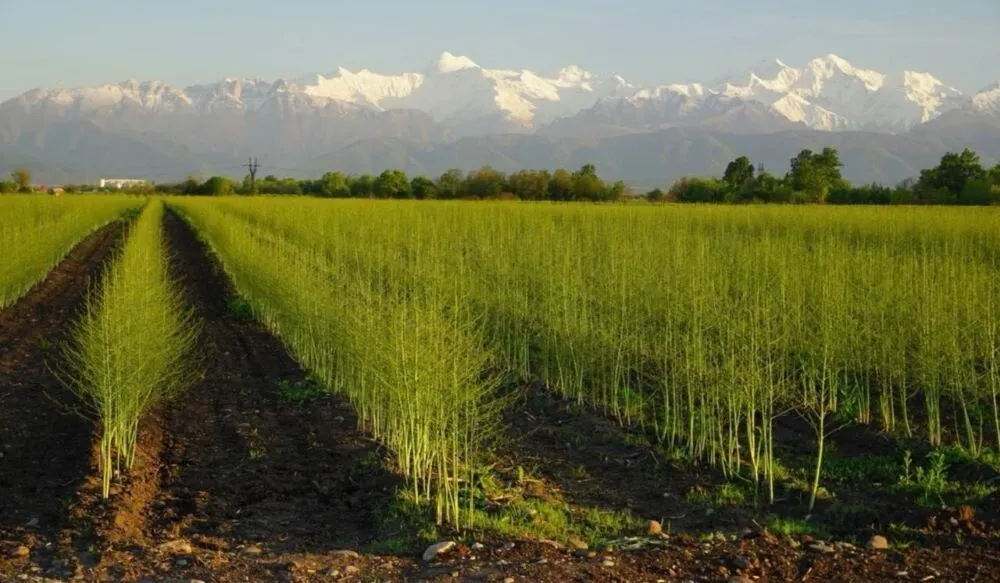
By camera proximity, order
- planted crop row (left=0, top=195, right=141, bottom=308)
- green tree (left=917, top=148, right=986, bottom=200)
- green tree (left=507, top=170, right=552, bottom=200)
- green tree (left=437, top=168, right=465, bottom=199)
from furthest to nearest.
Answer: green tree (left=437, top=168, right=465, bottom=199) → green tree (left=507, top=170, right=552, bottom=200) → green tree (left=917, top=148, right=986, bottom=200) → planted crop row (left=0, top=195, right=141, bottom=308)

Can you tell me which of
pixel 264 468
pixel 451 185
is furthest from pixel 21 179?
pixel 264 468

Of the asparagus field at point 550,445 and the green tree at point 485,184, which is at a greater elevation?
the green tree at point 485,184

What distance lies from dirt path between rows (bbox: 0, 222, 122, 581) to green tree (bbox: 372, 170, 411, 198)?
60547 mm

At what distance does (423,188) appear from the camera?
7375 cm

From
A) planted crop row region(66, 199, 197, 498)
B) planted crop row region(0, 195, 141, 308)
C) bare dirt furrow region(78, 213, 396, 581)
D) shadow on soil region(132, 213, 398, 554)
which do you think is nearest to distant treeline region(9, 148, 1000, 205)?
planted crop row region(0, 195, 141, 308)

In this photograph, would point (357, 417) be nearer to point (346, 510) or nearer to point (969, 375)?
point (346, 510)

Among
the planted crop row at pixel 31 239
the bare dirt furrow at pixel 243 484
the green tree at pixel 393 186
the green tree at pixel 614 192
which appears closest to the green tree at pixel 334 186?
the green tree at pixel 393 186

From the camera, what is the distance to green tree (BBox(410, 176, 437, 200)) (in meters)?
72.6

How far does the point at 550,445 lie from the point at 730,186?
172ft

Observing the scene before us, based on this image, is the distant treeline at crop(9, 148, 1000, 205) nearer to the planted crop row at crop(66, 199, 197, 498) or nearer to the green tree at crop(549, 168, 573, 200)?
the green tree at crop(549, 168, 573, 200)

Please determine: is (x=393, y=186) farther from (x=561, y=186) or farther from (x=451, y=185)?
(x=561, y=186)

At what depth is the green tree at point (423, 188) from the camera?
2857 inches

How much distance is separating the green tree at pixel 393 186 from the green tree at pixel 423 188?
107 cm

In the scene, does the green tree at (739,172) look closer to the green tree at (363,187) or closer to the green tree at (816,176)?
the green tree at (816,176)
